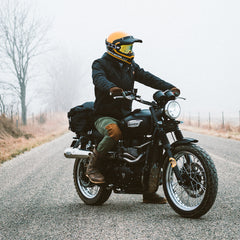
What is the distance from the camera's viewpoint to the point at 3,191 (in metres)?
5.99

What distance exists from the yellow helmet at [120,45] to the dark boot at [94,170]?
119cm

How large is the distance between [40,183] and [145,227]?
10.9 ft

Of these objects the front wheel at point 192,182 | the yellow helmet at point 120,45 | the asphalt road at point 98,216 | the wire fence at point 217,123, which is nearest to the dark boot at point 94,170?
the asphalt road at point 98,216

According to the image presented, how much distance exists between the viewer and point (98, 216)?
427cm

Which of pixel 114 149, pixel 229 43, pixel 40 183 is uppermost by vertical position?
pixel 229 43

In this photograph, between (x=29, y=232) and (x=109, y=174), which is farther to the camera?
(x=109, y=174)

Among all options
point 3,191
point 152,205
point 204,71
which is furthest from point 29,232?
point 204,71

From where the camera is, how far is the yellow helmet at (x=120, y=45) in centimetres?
452

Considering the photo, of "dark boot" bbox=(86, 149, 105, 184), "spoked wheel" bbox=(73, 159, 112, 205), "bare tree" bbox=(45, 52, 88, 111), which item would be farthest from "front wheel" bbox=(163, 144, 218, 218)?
"bare tree" bbox=(45, 52, 88, 111)

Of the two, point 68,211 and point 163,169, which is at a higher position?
point 163,169

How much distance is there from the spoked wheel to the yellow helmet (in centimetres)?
149

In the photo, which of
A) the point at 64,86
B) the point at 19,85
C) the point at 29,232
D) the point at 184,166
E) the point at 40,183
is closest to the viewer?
the point at 29,232

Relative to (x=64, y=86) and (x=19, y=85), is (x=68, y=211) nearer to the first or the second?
(x=19, y=85)

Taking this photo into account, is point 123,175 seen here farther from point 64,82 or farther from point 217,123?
point 64,82
